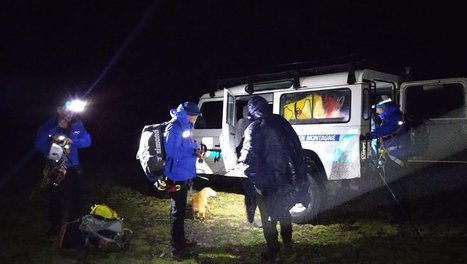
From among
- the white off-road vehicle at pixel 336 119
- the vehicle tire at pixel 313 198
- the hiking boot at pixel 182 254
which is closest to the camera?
the hiking boot at pixel 182 254

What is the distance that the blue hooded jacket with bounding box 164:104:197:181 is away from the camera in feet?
14.4

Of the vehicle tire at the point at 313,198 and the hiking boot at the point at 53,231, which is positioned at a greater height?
the vehicle tire at the point at 313,198

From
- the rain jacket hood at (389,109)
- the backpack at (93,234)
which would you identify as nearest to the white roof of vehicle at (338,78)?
the rain jacket hood at (389,109)

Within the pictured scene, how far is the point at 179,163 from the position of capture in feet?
14.8

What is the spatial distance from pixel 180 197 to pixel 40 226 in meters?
3.19

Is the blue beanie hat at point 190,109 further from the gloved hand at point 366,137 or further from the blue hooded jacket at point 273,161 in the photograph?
the gloved hand at point 366,137

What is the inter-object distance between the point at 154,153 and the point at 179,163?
1.02 feet

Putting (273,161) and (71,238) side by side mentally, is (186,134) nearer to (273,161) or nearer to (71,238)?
(273,161)

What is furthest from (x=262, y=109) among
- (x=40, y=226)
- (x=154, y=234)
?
(x=40, y=226)

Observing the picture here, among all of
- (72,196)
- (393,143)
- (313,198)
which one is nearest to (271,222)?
(313,198)

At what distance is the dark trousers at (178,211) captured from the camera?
4.50 metres

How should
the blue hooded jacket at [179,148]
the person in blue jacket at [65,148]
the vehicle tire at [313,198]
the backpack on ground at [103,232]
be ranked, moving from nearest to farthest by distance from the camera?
the blue hooded jacket at [179,148], the backpack on ground at [103,232], the person in blue jacket at [65,148], the vehicle tire at [313,198]

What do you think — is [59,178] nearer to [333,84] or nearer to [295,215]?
[295,215]

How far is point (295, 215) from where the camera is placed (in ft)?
20.2
